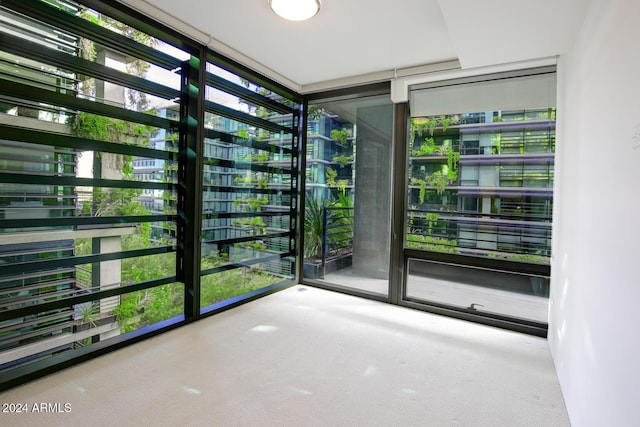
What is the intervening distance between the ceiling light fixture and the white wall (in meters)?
1.64

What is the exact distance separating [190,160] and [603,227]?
2.85 metres

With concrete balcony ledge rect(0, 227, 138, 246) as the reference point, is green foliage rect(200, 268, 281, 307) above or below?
below

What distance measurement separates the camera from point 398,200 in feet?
11.9

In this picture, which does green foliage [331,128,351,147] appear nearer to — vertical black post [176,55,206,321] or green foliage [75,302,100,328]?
vertical black post [176,55,206,321]

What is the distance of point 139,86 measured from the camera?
2518 millimetres

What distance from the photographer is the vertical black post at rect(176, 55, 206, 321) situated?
2869 millimetres

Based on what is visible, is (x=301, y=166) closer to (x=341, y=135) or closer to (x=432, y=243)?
(x=341, y=135)

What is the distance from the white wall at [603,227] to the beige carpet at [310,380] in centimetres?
40

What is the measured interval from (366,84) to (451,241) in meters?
1.98

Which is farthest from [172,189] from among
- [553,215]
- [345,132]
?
[553,215]

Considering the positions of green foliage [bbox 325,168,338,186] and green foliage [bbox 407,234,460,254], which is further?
green foliage [bbox 325,168,338,186]

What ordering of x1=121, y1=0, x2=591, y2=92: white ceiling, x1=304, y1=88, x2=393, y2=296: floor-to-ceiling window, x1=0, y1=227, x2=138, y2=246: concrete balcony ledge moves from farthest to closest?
x1=304, y1=88, x2=393, y2=296: floor-to-ceiling window
x1=121, y1=0, x2=591, y2=92: white ceiling
x1=0, y1=227, x2=138, y2=246: concrete balcony ledge

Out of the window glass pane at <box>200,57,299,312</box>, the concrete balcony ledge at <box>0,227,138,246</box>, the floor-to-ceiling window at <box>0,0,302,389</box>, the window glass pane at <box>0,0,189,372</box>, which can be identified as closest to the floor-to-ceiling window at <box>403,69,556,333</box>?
the window glass pane at <box>200,57,299,312</box>

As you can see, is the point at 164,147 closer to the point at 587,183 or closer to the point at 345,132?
the point at 345,132
